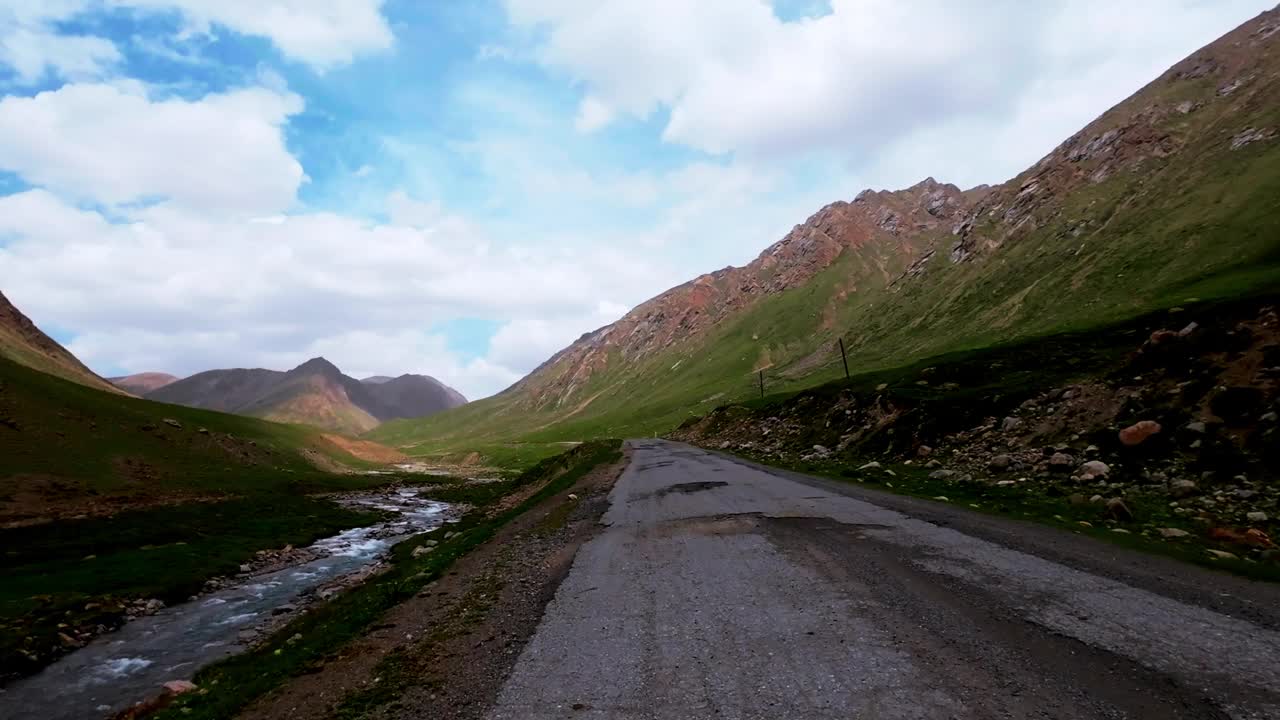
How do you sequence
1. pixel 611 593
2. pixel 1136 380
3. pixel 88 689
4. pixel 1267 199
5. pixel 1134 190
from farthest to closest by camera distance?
pixel 1134 190 → pixel 1267 199 → pixel 1136 380 → pixel 88 689 → pixel 611 593

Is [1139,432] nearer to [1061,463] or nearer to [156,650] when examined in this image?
[1061,463]

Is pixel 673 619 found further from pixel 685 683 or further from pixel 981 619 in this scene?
pixel 981 619

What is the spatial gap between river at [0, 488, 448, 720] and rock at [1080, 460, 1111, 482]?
24.7 m

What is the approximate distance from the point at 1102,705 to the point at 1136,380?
818 inches

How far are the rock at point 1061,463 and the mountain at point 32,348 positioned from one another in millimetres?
138173

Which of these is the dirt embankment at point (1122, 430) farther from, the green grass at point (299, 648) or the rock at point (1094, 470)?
the green grass at point (299, 648)

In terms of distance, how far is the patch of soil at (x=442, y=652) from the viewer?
23.9 feet

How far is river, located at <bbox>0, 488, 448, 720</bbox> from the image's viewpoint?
43.4ft

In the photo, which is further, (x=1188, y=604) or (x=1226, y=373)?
(x=1226, y=373)

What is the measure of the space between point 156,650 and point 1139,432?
29680 mm

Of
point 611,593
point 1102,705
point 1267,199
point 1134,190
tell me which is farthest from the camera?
point 1134,190

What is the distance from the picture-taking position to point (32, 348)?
11625cm

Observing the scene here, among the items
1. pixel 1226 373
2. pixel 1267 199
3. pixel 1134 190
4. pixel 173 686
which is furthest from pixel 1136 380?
pixel 1134 190

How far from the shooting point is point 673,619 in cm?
859
